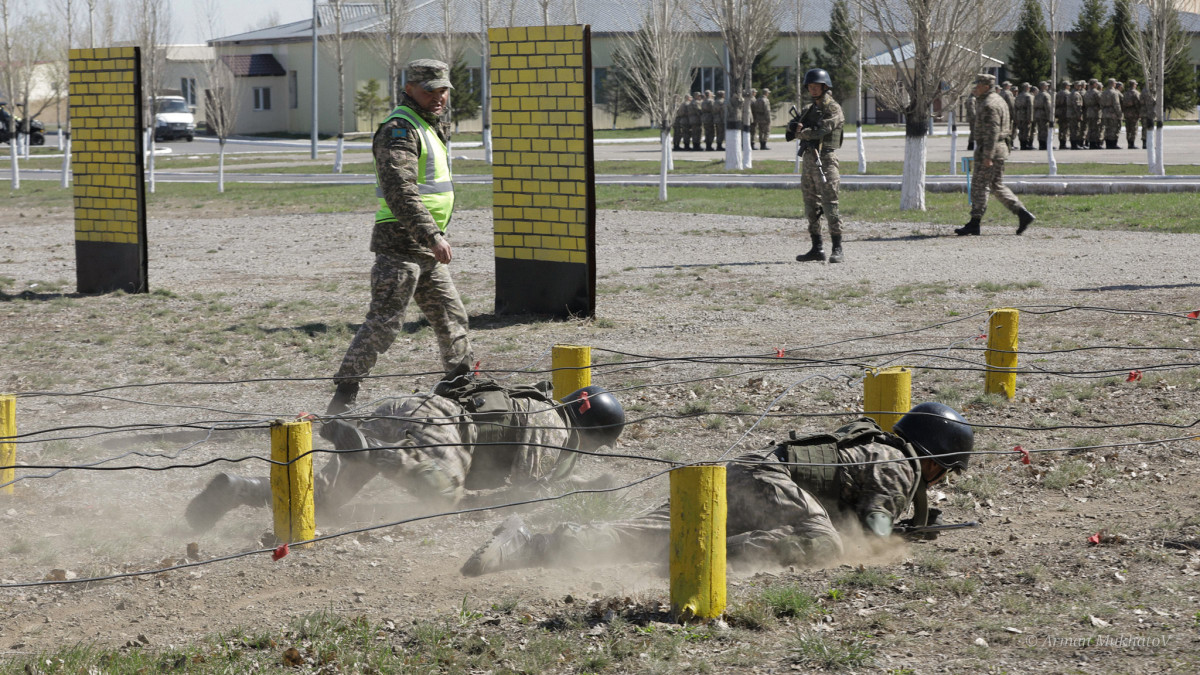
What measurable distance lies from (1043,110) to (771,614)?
3112 centimetres

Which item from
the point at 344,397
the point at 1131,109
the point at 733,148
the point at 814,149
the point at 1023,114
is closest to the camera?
the point at 344,397

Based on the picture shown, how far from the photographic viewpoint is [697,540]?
3986mm

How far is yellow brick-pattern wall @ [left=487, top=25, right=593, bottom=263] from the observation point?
992 cm

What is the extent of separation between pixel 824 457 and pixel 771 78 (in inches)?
1986

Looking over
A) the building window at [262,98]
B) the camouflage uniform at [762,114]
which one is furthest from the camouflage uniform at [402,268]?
the building window at [262,98]

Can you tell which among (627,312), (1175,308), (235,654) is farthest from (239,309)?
(1175,308)

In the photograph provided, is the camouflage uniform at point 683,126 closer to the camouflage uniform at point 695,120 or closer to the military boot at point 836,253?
the camouflage uniform at point 695,120

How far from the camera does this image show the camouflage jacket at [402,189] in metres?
6.39

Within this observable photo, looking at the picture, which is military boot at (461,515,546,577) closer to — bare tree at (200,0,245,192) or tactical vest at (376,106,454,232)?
tactical vest at (376,106,454,232)

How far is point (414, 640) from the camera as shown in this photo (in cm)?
396

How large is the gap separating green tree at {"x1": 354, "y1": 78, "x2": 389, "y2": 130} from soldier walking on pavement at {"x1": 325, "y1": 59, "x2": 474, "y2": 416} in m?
49.2

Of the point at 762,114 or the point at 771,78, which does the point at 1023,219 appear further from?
the point at 771,78

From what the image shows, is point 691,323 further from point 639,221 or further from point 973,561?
point 639,221

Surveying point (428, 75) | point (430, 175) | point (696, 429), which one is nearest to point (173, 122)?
point (430, 175)
